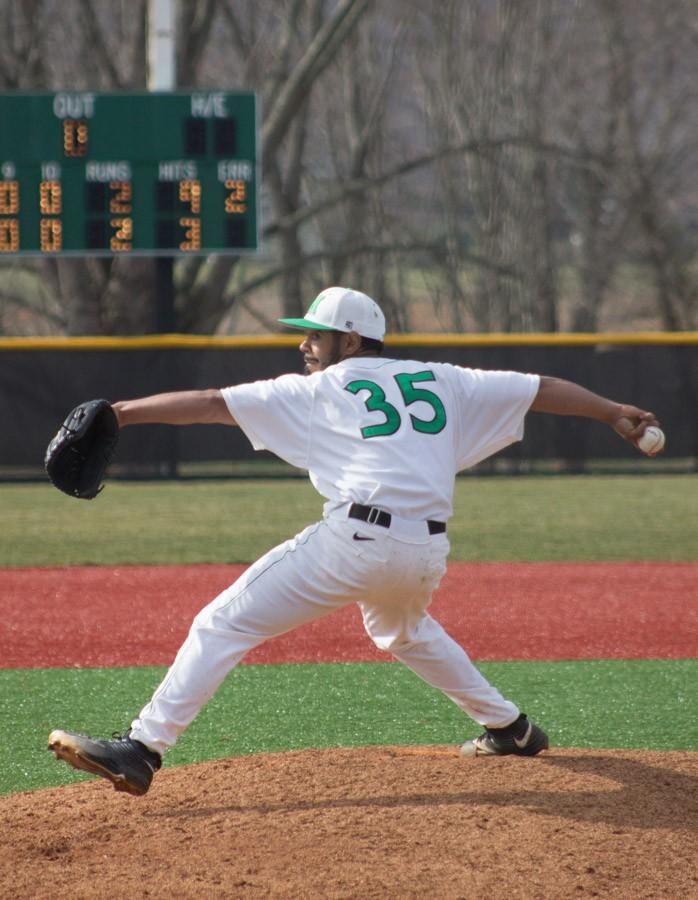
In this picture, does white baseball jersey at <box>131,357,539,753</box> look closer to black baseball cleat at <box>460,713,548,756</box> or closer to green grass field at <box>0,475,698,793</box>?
black baseball cleat at <box>460,713,548,756</box>

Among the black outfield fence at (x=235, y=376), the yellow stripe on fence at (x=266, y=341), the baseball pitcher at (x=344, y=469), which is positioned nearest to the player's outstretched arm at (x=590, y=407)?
the baseball pitcher at (x=344, y=469)

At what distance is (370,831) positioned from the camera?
126 inches

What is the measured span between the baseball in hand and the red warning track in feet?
8.09

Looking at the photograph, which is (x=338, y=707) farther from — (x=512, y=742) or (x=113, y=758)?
(x=113, y=758)

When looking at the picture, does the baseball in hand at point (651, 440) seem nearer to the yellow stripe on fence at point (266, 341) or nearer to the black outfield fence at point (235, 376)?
the yellow stripe on fence at point (266, 341)

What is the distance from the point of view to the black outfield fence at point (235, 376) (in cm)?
1355

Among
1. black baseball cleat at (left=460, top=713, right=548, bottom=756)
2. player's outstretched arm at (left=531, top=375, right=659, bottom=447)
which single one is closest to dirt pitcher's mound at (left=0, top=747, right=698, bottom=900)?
black baseball cleat at (left=460, top=713, right=548, bottom=756)

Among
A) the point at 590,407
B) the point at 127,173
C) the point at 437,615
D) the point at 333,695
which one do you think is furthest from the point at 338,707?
the point at 127,173

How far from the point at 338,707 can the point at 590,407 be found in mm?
1822

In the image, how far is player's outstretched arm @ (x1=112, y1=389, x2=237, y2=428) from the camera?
10.9 ft

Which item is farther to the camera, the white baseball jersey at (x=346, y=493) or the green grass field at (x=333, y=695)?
the green grass field at (x=333, y=695)

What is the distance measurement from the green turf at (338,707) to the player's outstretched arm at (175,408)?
4.04ft

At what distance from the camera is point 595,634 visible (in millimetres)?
6418

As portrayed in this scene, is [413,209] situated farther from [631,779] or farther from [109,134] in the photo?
[631,779]
